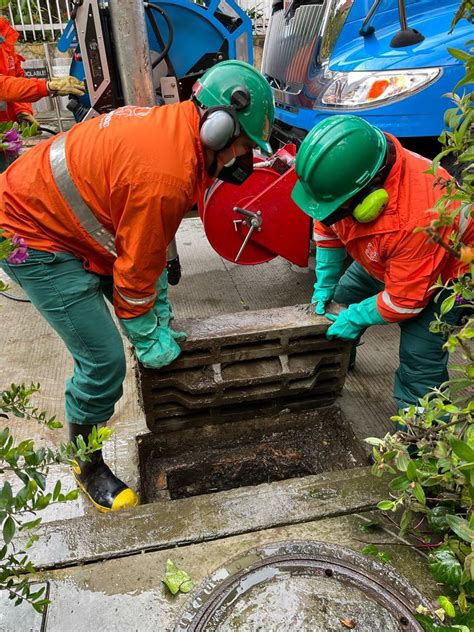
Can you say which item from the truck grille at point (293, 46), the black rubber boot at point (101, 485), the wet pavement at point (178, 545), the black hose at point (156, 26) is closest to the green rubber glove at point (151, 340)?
the black rubber boot at point (101, 485)

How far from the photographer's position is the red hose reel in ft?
11.1

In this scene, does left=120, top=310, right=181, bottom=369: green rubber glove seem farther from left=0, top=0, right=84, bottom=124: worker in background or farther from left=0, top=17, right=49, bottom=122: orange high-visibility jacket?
left=0, top=17, right=49, bottom=122: orange high-visibility jacket

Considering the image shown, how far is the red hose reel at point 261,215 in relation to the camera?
11.1ft

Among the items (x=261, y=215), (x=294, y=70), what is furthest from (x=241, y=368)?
(x=294, y=70)

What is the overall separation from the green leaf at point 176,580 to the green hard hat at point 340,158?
1.51 meters

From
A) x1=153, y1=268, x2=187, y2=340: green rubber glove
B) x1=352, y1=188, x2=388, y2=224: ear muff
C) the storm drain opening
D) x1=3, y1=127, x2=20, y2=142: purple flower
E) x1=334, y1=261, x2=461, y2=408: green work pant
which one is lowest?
the storm drain opening

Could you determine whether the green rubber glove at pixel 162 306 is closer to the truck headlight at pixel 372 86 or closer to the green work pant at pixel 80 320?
the green work pant at pixel 80 320

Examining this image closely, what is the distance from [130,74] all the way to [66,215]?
1.52m

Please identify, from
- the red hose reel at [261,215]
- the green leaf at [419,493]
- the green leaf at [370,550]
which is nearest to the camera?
the green leaf at [419,493]

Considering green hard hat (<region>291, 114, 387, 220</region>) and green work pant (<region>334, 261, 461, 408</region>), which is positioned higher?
green hard hat (<region>291, 114, 387, 220</region>)

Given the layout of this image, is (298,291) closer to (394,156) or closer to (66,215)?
(394,156)

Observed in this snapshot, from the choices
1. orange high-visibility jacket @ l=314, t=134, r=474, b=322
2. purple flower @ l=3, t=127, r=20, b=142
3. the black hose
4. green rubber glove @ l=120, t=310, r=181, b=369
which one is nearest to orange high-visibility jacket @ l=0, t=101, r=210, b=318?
green rubber glove @ l=120, t=310, r=181, b=369

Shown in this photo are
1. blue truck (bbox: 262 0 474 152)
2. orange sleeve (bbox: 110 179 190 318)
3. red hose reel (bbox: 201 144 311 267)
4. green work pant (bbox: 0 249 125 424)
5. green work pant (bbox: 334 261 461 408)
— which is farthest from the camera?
red hose reel (bbox: 201 144 311 267)

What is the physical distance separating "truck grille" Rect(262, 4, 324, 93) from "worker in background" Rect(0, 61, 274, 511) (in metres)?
2.09
